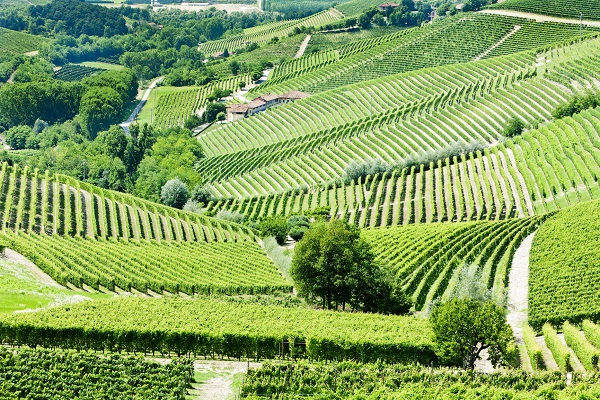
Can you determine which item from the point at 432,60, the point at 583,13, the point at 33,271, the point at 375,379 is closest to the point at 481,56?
the point at 432,60

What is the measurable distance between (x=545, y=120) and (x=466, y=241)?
44550 millimetres

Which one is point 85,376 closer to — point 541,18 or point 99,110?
point 541,18

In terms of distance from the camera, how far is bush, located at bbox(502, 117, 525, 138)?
109312mm

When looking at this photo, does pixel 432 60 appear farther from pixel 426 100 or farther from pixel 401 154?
pixel 401 154

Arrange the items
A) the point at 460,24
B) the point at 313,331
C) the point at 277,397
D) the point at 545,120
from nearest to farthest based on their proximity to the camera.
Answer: the point at 277,397 < the point at 313,331 < the point at 545,120 < the point at 460,24

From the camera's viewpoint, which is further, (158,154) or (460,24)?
(460,24)

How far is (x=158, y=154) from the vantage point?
5418 inches

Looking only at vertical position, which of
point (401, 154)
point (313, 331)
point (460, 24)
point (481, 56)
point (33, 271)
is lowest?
point (313, 331)

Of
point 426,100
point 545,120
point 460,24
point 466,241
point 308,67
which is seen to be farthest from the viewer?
point 308,67

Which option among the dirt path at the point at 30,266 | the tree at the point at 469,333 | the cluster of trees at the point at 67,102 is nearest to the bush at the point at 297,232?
the dirt path at the point at 30,266

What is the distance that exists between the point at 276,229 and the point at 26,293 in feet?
115

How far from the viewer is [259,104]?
534ft

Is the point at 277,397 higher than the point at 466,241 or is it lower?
lower

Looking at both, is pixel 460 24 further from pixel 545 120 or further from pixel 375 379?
pixel 375 379
